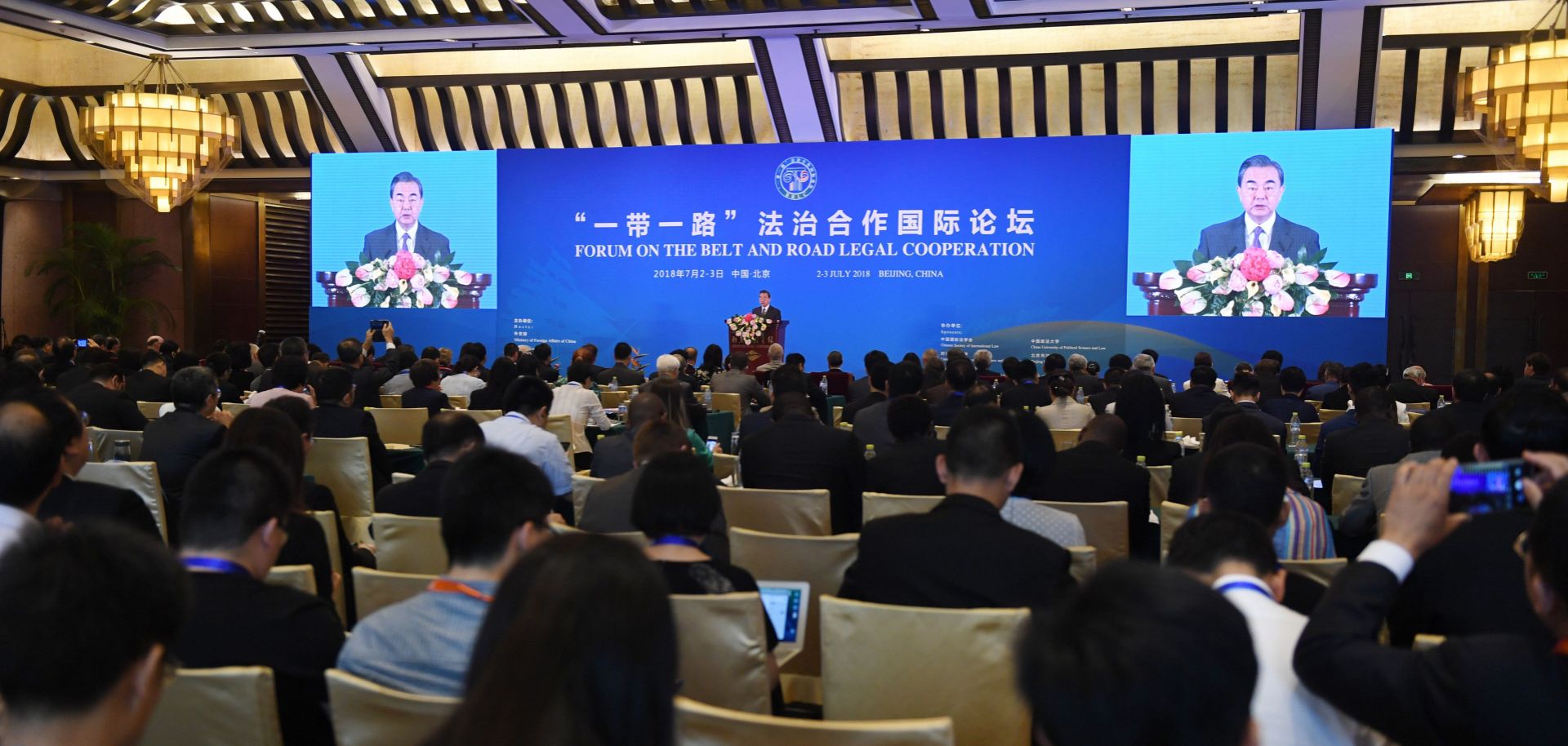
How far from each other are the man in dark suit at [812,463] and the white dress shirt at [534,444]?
803 millimetres

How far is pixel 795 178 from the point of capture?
14398 mm

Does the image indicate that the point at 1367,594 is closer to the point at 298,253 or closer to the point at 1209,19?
the point at 1209,19

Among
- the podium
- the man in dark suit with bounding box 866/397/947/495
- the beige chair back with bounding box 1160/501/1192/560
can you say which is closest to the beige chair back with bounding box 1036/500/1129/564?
the beige chair back with bounding box 1160/501/1192/560

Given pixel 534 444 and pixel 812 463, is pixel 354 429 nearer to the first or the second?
pixel 534 444

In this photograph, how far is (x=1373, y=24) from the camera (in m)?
12.1

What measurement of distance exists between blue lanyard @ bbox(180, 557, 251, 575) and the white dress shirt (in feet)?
8.55

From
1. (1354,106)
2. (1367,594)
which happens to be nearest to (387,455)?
(1367,594)

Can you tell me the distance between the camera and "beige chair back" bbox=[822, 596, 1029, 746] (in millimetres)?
2604

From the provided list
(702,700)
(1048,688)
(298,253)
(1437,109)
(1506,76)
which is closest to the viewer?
(1048,688)

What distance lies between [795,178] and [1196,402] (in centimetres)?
710

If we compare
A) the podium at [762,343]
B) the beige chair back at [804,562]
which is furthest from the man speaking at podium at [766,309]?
the beige chair back at [804,562]

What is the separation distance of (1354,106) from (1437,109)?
4.76 ft

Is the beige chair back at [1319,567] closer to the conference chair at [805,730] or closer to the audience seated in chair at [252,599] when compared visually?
the conference chair at [805,730]

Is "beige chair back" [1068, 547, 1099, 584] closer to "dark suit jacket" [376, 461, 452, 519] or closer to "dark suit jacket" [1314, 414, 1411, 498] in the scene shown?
"dark suit jacket" [376, 461, 452, 519]
